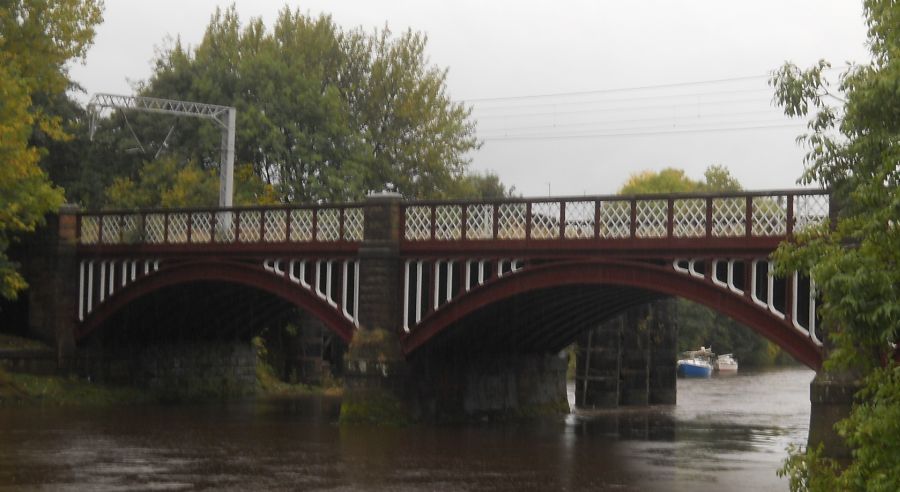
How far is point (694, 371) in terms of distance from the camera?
8625cm

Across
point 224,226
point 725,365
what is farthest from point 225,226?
point 725,365

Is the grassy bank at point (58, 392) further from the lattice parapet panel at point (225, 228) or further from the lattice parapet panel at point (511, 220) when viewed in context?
the lattice parapet panel at point (511, 220)

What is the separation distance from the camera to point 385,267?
40.8 meters

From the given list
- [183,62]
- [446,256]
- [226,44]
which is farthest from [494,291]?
[226,44]

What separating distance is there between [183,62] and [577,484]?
43.4 meters

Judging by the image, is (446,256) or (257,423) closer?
(446,256)

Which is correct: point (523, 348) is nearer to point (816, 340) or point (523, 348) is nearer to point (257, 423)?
point (257, 423)

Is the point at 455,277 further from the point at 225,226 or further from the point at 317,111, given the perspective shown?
the point at 317,111

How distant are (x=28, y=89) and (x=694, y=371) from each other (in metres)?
48.2

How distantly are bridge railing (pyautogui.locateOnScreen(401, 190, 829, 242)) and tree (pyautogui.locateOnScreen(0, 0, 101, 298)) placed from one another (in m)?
14.0

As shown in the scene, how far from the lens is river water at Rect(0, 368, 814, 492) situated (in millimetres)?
30484

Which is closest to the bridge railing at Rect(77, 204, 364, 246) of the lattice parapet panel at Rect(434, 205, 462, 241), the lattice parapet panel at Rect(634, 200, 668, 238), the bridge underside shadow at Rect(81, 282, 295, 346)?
the bridge underside shadow at Rect(81, 282, 295, 346)

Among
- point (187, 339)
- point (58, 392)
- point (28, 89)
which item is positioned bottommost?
point (58, 392)

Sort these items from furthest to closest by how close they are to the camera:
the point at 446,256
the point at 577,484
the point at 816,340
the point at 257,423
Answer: the point at 257,423, the point at 446,256, the point at 816,340, the point at 577,484
